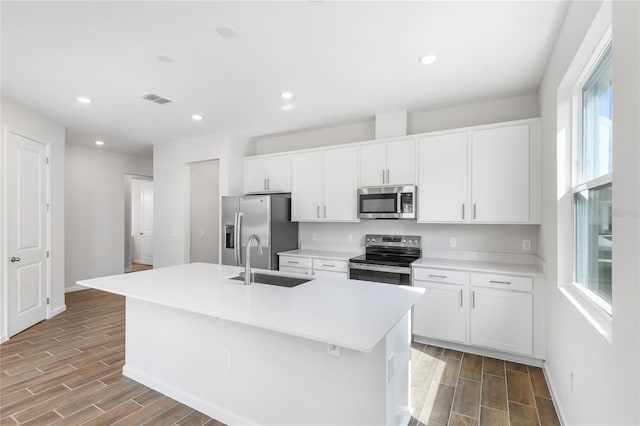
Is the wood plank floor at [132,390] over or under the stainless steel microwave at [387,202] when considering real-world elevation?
under

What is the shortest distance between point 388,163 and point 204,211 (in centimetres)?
312

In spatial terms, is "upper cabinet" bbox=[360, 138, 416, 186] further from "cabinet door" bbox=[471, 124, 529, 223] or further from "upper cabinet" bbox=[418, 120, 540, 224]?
"cabinet door" bbox=[471, 124, 529, 223]

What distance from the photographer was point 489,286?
2.97 metres

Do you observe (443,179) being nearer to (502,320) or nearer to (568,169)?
(568,169)

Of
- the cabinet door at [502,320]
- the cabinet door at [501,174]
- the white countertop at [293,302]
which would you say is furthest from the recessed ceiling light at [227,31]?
the cabinet door at [502,320]

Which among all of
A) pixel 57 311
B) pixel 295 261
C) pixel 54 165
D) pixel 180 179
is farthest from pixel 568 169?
pixel 57 311

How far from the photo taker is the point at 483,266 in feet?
10.3

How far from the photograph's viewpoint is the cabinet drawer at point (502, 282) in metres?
A: 2.82

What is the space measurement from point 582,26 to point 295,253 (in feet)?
11.4

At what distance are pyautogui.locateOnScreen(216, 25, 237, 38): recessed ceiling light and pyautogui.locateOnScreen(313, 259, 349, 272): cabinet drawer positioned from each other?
2.58m

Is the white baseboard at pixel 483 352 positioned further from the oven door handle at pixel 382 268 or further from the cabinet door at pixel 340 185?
the cabinet door at pixel 340 185

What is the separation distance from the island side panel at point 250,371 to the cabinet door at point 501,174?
2033 millimetres

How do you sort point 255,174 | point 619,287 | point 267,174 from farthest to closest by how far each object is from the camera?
point 255,174 → point 267,174 → point 619,287

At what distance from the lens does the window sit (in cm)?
159
